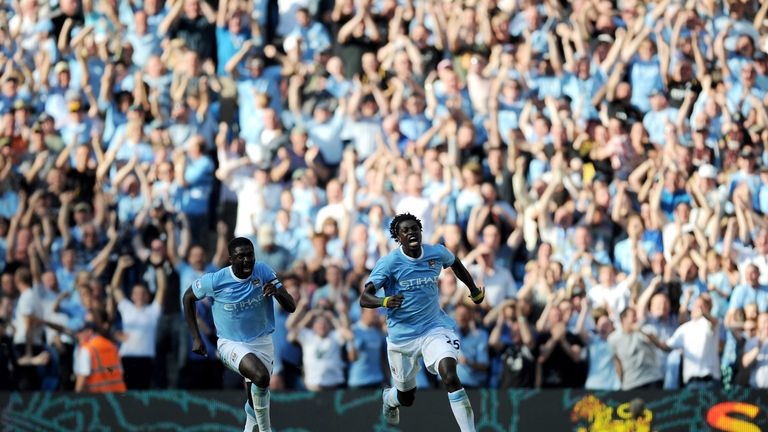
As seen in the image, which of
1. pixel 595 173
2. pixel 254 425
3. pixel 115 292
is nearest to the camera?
pixel 254 425

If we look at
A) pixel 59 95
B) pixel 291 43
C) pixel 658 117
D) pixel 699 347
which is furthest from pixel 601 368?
pixel 59 95

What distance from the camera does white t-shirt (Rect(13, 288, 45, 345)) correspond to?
16094 millimetres

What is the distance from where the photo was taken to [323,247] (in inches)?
658

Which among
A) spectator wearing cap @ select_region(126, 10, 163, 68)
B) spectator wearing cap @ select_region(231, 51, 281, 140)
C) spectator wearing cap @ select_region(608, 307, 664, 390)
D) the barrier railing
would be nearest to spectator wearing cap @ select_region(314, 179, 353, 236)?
spectator wearing cap @ select_region(231, 51, 281, 140)

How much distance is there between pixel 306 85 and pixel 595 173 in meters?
3.94

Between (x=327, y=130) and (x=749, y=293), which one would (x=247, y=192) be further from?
(x=749, y=293)

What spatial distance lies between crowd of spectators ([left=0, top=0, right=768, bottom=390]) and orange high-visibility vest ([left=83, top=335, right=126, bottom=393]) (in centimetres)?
37

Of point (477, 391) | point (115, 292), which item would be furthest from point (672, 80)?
point (115, 292)

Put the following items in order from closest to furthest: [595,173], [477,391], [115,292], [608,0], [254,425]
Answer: [254,425] < [477,391] < [115,292] < [595,173] < [608,0]

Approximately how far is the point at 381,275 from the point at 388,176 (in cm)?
527

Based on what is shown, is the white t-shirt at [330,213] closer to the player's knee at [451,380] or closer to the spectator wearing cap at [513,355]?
the spectator wearing cap at [513,355]

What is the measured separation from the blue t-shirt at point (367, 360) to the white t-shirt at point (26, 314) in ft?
11.9

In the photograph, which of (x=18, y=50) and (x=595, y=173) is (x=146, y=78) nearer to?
(x=18, y=50)

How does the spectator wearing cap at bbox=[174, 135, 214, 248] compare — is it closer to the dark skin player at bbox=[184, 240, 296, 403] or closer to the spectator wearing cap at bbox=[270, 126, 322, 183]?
the spectator wearing cap at bbox=[270, 126, 322, 183]
